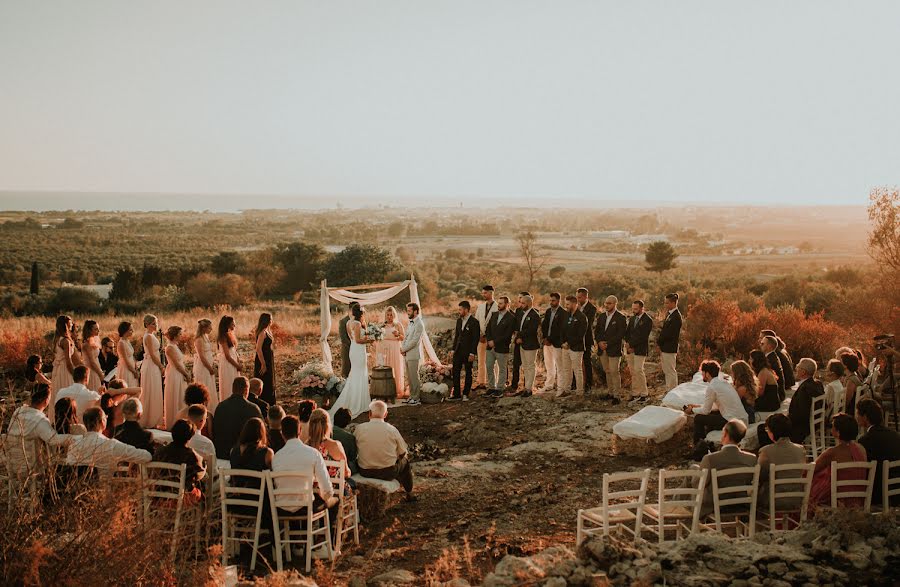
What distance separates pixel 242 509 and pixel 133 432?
1.32 m

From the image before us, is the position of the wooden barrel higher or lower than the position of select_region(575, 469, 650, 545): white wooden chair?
lower

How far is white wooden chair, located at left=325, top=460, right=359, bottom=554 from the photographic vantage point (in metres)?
7.05

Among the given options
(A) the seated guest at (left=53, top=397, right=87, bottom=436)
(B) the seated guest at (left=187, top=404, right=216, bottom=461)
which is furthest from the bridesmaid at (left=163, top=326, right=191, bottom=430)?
(B) the seated guest at (left=187, top=404, right=216, bottom=461)

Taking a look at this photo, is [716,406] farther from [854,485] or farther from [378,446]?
[378,446]

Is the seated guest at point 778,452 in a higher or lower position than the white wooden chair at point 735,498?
higher

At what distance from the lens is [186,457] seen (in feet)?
21.9

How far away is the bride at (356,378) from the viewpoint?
42.8ft

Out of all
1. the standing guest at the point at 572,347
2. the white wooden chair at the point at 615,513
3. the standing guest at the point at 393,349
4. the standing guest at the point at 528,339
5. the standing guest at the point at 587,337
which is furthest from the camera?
the standing guest at the point at 393,349

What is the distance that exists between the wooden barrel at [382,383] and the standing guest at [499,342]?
183 centimetres

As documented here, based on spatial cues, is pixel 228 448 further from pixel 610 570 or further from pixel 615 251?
pixel 615 251

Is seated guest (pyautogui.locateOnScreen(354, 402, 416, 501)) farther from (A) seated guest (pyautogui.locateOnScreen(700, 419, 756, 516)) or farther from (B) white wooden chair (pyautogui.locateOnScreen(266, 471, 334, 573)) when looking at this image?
(A) seated guest (pyautogui.locateOnScreen(700, 419, 756, 516))

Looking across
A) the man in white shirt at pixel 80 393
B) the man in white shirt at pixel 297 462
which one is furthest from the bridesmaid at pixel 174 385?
the man in white shirt at pixel 297 462

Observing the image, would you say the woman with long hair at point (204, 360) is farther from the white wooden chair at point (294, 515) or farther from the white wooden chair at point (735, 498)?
the white wooden chair at point (735, 498)

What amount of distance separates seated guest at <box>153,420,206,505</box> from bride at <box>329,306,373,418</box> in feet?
20.7
